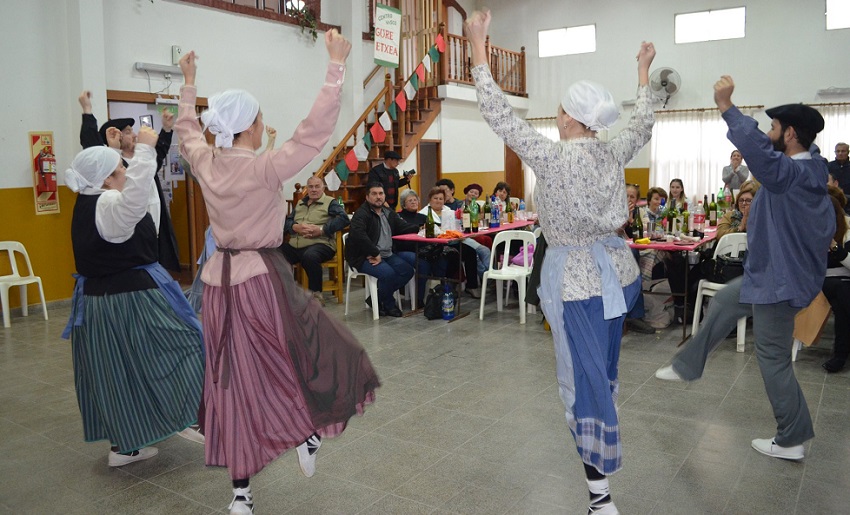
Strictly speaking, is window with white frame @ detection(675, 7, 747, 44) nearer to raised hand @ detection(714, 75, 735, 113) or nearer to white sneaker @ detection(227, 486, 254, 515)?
raised hand @ detection(714, 75, 735, 113)

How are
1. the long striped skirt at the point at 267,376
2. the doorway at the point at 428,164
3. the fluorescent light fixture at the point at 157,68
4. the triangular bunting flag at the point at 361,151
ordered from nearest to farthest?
the long striped skirt at the point at 267,376, the fluorescent light fixture at the point at 157,68, the triangular bunting flag at the point at 361,151, the doorway at the point at 428,164

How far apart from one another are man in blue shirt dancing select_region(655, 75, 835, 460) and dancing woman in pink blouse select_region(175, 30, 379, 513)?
181cm

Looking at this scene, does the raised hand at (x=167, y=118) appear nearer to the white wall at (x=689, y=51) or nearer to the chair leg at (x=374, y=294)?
the chair leg at (x=374, y=294)

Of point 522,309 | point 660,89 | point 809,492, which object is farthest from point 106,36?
point 660,89

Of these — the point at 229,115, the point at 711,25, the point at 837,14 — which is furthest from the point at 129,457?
the point at 837,14

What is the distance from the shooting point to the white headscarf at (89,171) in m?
2.95

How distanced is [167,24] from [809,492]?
7657 mm

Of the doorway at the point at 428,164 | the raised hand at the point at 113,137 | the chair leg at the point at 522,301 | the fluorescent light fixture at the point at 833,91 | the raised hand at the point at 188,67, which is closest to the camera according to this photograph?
the raised hand at the point at 188,67

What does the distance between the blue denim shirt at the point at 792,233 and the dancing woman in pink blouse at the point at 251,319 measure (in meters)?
1.84

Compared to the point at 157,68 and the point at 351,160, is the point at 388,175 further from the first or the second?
the point at 157,68

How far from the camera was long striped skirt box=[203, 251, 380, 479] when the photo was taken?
2.52 m

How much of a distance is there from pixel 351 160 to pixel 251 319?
6955 millimetres

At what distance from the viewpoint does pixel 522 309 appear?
20.1ft

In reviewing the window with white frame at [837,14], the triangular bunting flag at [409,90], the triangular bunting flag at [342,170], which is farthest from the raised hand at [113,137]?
the window with white frame at [837,14]
